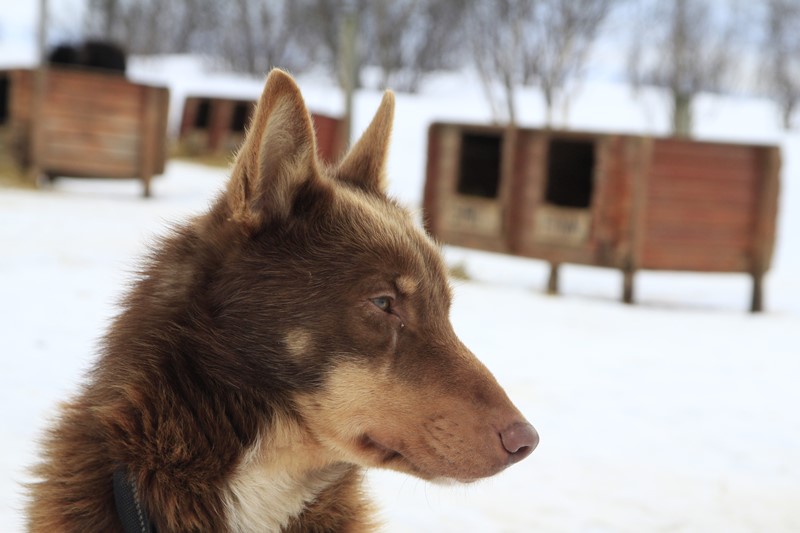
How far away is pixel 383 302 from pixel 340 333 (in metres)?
0.14

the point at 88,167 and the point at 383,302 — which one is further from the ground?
the point at 88,167

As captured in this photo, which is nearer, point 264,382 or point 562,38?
point 264,382

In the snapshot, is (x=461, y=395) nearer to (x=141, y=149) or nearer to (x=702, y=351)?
(x=702, y=351)

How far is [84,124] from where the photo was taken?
14180mm

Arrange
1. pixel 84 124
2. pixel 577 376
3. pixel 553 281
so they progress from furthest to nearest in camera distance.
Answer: pixel 84 124 → pixel 553 281 → pixel 577 376

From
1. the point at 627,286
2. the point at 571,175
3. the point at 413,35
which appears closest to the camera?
the point at 627,286

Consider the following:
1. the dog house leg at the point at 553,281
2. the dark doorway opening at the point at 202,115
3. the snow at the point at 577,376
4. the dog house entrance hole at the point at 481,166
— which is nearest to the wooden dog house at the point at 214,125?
the dark doorway opening at the point at 202,115

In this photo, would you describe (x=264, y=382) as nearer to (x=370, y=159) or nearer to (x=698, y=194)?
(x=370, y=159)

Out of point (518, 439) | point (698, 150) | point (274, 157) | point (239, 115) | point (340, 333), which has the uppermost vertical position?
point (239, 115)

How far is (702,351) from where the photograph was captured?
7082 millimetres

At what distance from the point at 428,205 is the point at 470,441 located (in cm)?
817

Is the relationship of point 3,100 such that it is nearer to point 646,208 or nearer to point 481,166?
point 481,166

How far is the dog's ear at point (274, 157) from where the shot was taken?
211cm

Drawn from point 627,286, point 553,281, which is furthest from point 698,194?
point 553,281
